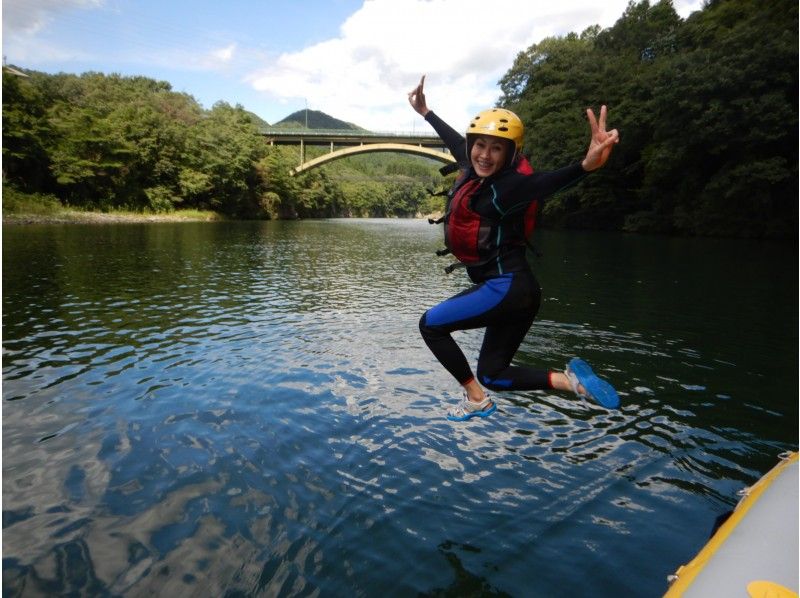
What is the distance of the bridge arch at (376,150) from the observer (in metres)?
82.6

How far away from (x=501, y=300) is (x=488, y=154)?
3.79ft

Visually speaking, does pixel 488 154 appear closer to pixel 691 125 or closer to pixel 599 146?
pixel 599 146

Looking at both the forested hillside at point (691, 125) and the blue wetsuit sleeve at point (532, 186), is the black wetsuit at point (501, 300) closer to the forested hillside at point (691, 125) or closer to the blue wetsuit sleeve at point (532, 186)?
the blue wetsuit sleeve at point (532, 186)

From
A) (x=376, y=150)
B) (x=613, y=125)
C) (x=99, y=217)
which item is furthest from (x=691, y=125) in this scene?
(x=376, y=150)

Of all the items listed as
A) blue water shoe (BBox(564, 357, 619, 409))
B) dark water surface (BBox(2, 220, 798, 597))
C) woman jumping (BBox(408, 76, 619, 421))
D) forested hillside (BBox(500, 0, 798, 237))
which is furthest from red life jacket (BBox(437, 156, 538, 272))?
forested hillside (BBox(500, 0, 798, 237))

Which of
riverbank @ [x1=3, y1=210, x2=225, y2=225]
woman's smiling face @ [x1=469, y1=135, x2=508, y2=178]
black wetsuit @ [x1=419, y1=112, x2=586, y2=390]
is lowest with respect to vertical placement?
riverbank @ [x1=3, y1=210, x2=225, y2=225]

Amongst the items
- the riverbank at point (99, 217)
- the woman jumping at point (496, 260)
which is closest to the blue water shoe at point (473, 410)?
the woman jumping at point (496, 260)

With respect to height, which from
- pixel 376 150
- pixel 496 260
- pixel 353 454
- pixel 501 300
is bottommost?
pixel 353 454

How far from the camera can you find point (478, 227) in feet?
13.1

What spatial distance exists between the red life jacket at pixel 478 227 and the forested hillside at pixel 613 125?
3339 centimetres

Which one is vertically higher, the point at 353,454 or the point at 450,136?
the point at 450,136

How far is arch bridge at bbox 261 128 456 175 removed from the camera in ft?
274

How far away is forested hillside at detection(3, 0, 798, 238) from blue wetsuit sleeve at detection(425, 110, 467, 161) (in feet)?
107

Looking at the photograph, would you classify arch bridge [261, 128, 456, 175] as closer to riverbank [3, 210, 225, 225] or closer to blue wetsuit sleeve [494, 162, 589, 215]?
riverbank [3, 210, 225, 225]
